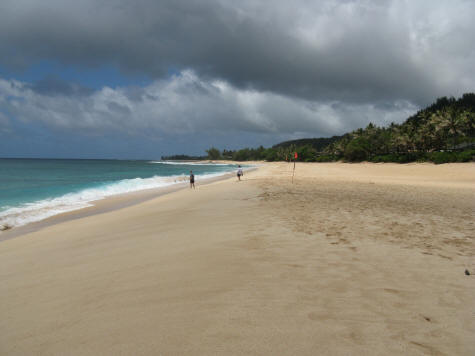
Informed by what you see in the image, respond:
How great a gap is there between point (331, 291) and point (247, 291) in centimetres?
113

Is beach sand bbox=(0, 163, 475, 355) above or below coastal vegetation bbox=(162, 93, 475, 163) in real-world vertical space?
below

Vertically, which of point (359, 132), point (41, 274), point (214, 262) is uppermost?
point (359, 132)

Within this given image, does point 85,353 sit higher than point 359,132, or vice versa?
point 359,132

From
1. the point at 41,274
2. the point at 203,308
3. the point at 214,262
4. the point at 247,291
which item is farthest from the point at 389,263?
the point at 41,274

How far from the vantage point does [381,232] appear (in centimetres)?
659

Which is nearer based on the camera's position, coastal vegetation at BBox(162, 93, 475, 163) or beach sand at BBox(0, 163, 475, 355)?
beach sand at BBox(0, 163, 475, 355)

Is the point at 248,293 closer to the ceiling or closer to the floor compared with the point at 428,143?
closer to the floor

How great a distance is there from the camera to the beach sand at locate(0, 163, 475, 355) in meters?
2.45

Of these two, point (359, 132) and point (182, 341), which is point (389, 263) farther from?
point (359, 132)

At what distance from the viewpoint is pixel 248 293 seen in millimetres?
3354

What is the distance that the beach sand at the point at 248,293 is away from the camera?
8.02 ft

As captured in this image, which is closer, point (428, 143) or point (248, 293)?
point (248, 293)

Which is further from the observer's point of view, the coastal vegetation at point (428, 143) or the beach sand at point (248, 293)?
the coastal vegetation at point (428, 143)

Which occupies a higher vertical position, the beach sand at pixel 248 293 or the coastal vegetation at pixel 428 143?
the coastal vegetation at pixel 428 143
